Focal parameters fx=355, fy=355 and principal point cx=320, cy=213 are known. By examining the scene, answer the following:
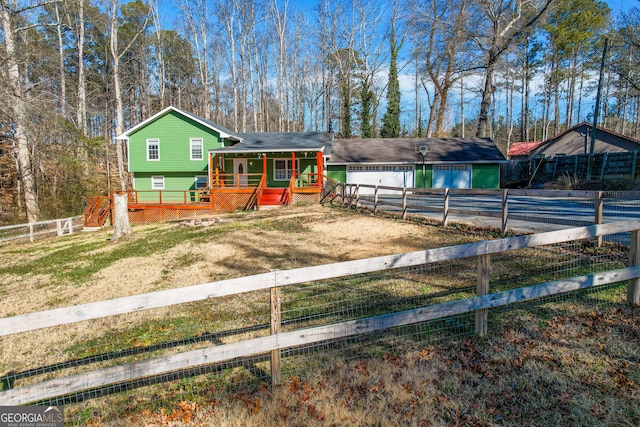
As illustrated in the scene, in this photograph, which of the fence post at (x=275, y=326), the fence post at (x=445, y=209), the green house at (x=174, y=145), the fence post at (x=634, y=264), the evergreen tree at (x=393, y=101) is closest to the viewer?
the fence post at (x=275, y=326)

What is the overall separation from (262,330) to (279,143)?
19.5 m

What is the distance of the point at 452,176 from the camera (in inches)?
985

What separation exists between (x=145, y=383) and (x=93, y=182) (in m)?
26.0

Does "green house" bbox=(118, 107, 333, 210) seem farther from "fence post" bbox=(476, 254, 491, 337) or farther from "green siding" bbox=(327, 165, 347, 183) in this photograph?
"fence post" bbox=(476, 254, 491, 337)

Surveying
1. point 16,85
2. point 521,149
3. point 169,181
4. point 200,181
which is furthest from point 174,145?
point 521,149

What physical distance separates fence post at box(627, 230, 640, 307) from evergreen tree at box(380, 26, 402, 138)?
1273 inches

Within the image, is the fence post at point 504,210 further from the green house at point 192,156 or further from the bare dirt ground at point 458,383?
the green house at point 192,156

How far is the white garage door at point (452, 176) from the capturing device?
81.6ft

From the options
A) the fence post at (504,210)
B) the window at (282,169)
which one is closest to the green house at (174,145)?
the window at (282,169)

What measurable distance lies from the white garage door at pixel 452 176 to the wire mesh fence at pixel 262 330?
19.5 meters

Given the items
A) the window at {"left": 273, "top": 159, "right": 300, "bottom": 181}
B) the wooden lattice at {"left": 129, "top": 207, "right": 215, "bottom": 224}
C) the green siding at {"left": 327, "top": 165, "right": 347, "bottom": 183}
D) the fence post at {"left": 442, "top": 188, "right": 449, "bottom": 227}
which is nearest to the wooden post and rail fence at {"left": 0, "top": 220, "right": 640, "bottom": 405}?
the fence post at {"left": 442, "top": 188, "right": 449, "bottom": 227}

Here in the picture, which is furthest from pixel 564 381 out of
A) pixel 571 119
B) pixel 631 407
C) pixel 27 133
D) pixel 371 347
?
pixel 571 119

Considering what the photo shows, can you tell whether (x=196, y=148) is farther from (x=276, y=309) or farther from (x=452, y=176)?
(x=276, y=309)

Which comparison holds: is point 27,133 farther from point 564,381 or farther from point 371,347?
point 564,381
